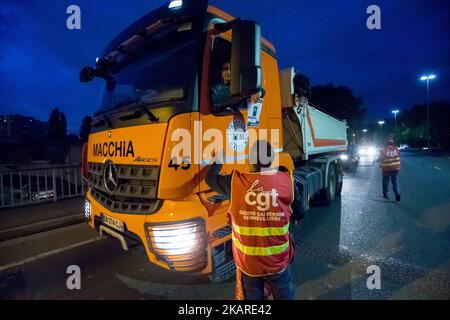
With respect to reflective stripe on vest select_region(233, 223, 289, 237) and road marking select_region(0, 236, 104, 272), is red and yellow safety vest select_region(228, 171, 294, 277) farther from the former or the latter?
road marking select_region(0, 236, 104, 272)

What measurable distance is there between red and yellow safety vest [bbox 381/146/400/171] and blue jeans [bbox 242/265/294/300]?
6.05 metres

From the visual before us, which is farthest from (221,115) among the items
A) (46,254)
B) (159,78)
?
(46,254)

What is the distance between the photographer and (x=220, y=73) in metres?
2.66

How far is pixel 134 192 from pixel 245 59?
1.58m

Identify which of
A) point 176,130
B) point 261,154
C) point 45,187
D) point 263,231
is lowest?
point 45,187

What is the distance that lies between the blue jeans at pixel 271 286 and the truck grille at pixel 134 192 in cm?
99

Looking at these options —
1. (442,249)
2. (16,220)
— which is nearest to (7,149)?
(16,220)

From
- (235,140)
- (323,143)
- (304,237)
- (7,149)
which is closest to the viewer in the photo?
(235,140)

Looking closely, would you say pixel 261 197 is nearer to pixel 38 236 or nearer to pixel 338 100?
pixel 38 236

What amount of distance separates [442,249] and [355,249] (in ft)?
3.95

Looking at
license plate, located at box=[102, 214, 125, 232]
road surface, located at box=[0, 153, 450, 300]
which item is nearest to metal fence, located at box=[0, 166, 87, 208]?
road surface, located at box=[0, 153, 450, 300]

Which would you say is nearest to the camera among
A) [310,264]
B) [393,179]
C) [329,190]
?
[310,264]

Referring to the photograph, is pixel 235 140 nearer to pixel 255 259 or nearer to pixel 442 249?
pixel 255 259

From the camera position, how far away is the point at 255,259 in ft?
6.41
